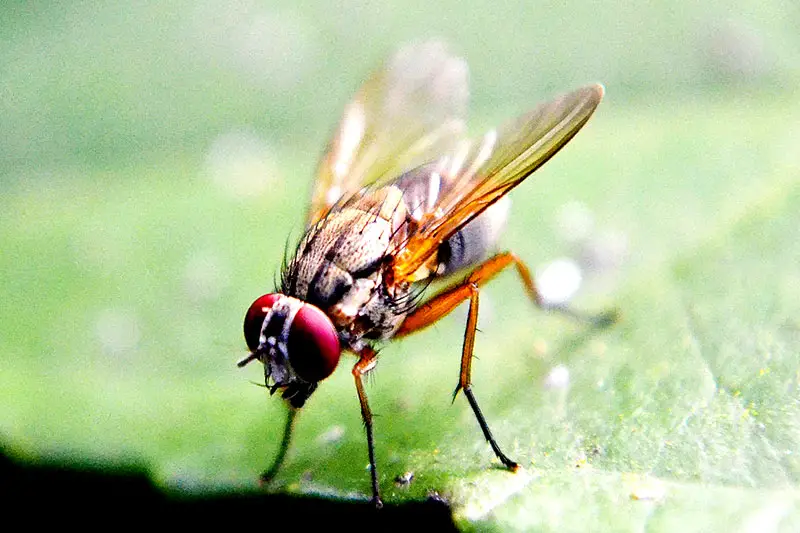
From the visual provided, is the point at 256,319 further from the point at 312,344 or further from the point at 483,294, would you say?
the point at 483,294

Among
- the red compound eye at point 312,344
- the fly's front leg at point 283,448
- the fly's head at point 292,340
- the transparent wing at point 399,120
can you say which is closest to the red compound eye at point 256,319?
the fly's head at point 292,340

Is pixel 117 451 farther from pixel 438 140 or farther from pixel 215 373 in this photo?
pixel 438 140

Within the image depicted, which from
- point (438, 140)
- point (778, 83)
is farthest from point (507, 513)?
point (778, 83)

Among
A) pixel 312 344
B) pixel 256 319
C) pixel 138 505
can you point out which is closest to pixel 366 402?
pixel 312 344

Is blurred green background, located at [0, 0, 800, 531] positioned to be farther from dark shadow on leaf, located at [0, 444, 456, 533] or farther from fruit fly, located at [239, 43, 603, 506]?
fruit fly, located at [239, 43, 603, 506]

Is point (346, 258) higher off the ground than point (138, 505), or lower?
higher

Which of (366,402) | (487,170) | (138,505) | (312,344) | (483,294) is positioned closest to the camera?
(312,344)
